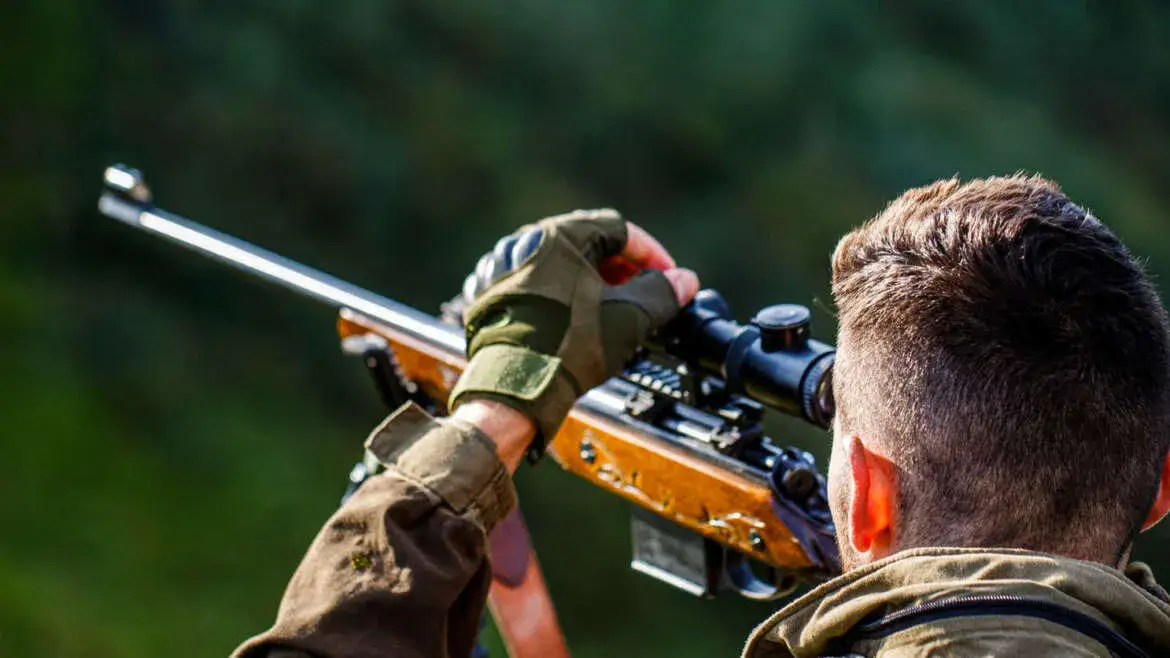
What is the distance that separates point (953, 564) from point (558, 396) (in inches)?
31.5

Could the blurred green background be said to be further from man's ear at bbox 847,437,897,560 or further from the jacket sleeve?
man's ear at bbox 847,437,897,560

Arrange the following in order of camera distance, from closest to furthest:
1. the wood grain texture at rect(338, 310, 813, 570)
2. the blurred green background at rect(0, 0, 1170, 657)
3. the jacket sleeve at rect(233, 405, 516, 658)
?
the jacket sleeve at rect(233, 405, 516, 658) < the wood grain texture at rect(338, 310, 813, 570) < the blurred green background at rect(0, 0, 1170, 657)

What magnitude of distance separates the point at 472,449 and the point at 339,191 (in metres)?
2.00

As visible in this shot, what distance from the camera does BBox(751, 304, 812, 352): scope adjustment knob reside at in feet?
5.29

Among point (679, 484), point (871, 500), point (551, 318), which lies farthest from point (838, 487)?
point (679, 484)

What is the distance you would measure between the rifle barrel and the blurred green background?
30.5 inches

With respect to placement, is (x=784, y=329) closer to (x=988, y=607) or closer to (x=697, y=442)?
(x=697, y=442)

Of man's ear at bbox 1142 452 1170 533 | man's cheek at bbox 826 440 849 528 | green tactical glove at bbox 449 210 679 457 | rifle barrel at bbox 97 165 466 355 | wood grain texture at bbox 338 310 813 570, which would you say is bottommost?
rifle barrel at bbox 97 165 466 355

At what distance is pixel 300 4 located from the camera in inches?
129

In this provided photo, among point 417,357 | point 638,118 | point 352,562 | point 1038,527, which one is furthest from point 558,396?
point 638,118

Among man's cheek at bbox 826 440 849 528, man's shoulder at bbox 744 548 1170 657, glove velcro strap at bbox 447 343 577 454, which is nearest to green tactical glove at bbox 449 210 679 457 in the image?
glove velcro strap at bbox 447 343 577 454

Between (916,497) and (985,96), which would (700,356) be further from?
(985,96)

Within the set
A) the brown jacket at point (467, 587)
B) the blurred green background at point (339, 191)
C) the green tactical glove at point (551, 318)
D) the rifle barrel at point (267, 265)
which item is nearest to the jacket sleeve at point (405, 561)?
the brown jacket at point (467, 587)

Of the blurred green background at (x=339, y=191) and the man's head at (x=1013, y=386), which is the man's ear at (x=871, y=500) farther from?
the blurred green background at (x=339, y=191)
